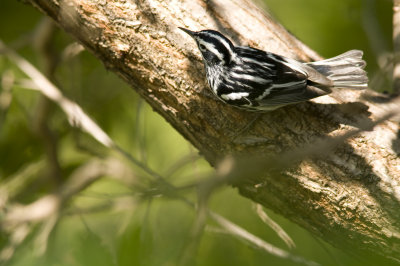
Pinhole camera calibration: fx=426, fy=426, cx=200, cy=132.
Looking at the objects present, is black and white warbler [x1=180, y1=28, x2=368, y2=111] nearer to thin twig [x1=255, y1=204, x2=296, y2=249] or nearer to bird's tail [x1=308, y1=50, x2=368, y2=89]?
bird's tail [x1=308, y1=50, x2=368, y2=89]

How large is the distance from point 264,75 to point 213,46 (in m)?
0.43

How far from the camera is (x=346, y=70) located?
120 inches

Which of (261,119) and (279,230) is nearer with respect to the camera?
(279,230)

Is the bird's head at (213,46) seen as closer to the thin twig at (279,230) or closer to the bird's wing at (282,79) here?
the bird's wing at (282,79)

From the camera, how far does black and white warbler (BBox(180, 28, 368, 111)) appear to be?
2830 mm

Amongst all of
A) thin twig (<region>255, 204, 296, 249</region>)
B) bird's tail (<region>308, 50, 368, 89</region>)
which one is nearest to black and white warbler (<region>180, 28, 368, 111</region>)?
bird's tail (<region>308, 50, 368, 89</region>)

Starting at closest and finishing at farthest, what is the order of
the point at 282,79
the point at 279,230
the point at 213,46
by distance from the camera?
the point at 279,230, the point at 213,46, the point at 282,79

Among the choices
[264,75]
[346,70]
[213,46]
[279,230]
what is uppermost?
[213,46]

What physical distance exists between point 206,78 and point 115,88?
1.55m

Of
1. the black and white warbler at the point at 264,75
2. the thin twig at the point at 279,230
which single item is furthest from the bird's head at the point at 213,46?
the thin twig at the point at 279,230

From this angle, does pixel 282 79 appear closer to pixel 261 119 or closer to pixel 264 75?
pixel 264 75

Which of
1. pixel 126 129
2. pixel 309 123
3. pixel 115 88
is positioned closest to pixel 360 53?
pixel 309 123

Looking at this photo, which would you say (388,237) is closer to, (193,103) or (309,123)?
(309,123)

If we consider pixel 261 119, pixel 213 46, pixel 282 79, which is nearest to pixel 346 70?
pixel 282 79
